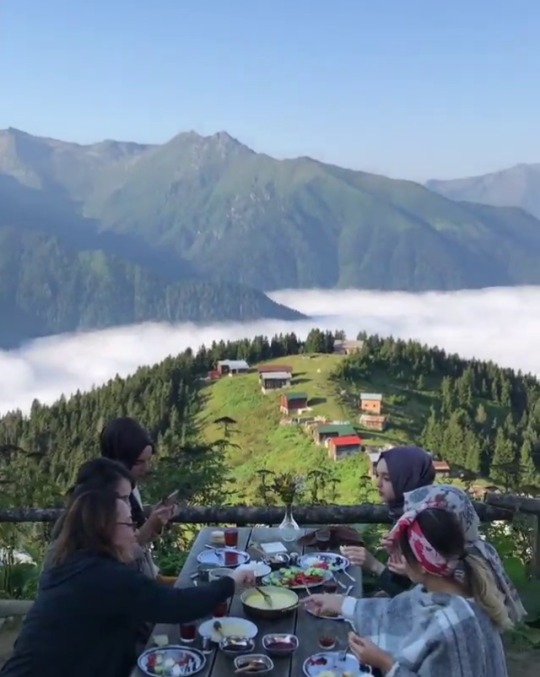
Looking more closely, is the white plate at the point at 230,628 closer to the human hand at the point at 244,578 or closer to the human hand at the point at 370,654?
the human hand at the point at 244,578

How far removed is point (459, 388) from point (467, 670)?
71.7 meters

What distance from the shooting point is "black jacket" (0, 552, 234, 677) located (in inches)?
117

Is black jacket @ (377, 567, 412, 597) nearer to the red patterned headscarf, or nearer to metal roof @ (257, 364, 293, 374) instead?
the red patterned headscarf

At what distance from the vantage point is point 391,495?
4160mm

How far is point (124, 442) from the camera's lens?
4.37 m

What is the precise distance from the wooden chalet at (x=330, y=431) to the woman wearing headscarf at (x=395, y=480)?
4981 centimetres

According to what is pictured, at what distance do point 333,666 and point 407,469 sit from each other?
4.33 feet

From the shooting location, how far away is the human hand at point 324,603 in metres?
3.29

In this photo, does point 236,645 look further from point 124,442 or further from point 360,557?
point 124,442

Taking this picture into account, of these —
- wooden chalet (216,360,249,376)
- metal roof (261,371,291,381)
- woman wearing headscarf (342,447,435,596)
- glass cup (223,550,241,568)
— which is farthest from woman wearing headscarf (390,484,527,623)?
wooden chalet (216,360,249,376)

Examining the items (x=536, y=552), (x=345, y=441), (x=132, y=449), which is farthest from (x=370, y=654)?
(x=345, y=441)

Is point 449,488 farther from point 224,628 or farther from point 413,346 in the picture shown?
point 413,346

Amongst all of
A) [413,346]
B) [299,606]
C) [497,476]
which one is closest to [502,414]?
[413,346]

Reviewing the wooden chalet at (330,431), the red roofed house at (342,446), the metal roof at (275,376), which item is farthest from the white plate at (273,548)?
the metal roof at (275,376)
